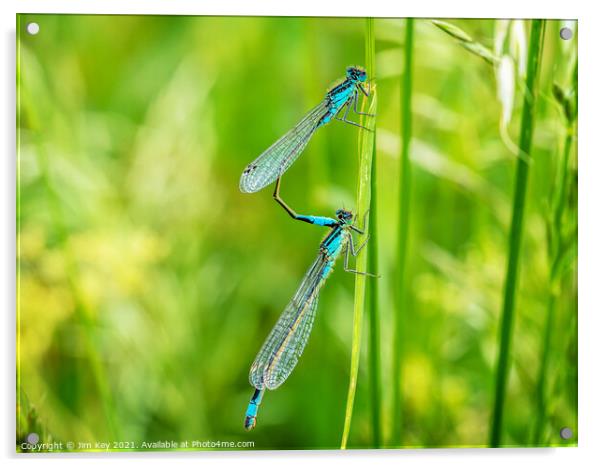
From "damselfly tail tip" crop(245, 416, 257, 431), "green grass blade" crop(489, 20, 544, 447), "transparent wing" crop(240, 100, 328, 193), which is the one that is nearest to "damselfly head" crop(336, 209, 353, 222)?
"transparent wing" crop(240, 100, 328, 193)

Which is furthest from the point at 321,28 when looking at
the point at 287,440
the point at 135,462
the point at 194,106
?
the point at 135,462

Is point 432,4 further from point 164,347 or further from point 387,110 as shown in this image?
point 164,347

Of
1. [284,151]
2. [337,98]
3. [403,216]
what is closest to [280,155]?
[284,151]

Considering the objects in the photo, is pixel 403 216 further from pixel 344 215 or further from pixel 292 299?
pixel 292 299

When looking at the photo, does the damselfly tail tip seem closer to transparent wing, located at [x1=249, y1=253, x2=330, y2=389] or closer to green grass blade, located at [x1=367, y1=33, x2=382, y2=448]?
transparent wing, located at [x1=249, y1=253, x2=330, y2=389]

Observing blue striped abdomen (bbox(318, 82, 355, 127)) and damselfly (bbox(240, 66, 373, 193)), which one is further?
damselfly (bbox(240, 66, 373, 193))

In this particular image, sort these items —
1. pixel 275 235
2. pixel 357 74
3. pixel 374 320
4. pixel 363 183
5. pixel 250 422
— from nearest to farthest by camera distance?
1. pixel 363 183
2. pixel 374 320
3. pixel 357 74
4. pixel 250 422
5. pixel 275 235

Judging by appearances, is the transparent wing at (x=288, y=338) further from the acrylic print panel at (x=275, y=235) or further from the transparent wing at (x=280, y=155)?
the transparent wing at (x=280, y=155)
